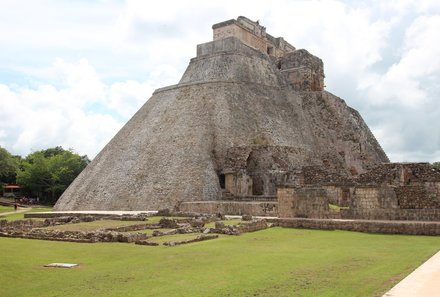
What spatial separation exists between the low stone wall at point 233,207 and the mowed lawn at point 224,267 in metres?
7.81

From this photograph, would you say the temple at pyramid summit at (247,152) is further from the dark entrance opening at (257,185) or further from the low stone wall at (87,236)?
the low stone wall at (87,236)

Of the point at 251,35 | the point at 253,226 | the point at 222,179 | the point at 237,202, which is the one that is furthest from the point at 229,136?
the point at 251,35

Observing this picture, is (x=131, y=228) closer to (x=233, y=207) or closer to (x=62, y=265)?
(x=62, y=265)

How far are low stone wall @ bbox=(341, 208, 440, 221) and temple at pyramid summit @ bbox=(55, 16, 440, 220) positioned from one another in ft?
0.13

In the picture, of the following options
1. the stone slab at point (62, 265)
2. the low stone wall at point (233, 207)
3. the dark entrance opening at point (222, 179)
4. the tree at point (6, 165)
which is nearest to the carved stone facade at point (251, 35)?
the dark entrance opening at point (222, 179)

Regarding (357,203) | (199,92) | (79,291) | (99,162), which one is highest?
(199,92)

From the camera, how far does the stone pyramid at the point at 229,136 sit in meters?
26.7

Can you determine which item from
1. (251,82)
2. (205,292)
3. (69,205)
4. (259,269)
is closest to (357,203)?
(259,269)

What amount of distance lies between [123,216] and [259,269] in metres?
12.8

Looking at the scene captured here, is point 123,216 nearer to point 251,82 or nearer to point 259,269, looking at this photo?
point 259,269

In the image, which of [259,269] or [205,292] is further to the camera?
[259,269]

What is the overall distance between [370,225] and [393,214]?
1459 millimetres

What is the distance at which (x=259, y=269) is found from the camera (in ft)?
27.6

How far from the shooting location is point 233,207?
73.8 ft
